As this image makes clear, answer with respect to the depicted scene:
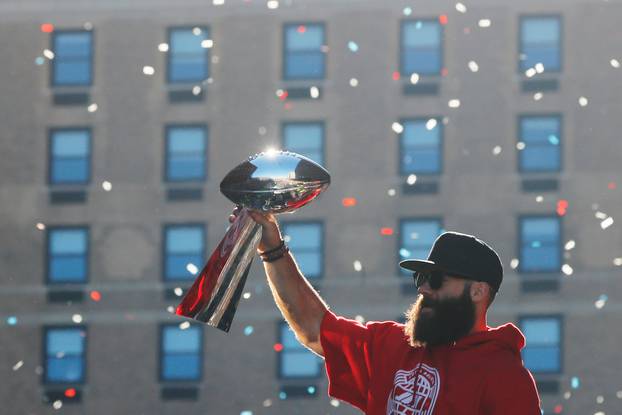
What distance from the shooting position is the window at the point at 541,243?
28203mm

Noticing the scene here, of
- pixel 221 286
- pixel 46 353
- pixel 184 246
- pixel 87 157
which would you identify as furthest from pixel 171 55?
pixel 221 286

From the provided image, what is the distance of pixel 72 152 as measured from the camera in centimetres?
2939

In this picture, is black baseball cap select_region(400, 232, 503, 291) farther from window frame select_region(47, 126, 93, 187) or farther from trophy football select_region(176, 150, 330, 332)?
window frame select_region(47, 126, 93, 187)

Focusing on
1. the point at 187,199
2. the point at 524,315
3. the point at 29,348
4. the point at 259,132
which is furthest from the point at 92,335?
the point at 524,315

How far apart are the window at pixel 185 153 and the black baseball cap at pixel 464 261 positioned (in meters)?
24.7

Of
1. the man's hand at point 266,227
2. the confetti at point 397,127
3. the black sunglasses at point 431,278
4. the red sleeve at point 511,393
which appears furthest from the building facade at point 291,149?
the red sleeve at point 511,393

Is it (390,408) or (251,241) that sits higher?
(251,241)

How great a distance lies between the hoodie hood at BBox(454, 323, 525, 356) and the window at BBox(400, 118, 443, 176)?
78.5 feet

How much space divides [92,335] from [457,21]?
1056 centimetres

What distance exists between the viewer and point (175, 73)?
29.2 meters

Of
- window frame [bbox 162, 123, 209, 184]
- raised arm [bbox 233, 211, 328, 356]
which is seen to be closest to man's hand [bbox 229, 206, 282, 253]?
raised arm [bbox 233, 211, 328, 356]

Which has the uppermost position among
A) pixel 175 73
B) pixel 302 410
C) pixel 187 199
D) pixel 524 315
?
pixel 175 73

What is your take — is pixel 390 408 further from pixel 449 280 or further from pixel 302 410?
pixel 302 410

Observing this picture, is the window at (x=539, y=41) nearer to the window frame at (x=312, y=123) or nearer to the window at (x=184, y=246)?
the window frame at (x=312, y=123)
